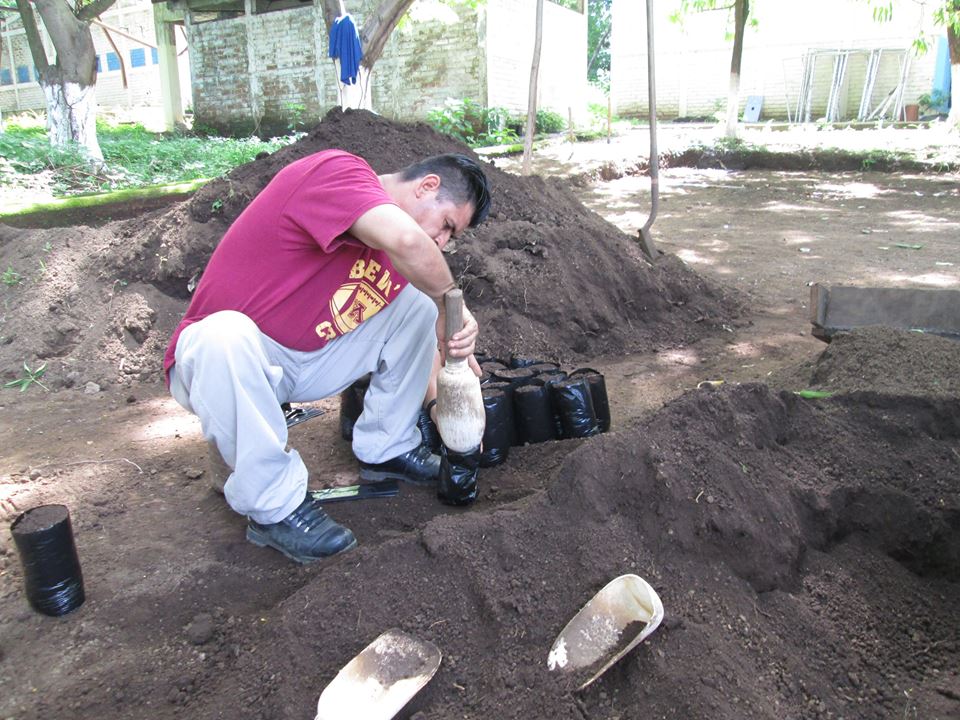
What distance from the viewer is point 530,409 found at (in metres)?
2.88

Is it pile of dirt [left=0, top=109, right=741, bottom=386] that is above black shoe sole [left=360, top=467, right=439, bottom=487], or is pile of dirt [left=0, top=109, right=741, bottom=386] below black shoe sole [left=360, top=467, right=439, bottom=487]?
above

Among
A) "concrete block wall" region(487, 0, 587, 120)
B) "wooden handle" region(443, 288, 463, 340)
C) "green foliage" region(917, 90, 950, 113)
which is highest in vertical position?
"concrete block wall" region(487, 0, 587, 120)

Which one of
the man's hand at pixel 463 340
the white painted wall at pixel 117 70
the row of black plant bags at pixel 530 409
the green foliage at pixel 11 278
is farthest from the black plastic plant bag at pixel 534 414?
the white painted wall at pixel 117 70

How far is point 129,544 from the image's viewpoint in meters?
2.35

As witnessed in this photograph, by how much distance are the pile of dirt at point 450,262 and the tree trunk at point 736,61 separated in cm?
919

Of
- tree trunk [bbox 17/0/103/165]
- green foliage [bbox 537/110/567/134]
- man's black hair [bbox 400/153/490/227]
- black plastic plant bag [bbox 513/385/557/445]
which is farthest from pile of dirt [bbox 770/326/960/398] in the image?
green foliage [bbox 537/110/567/134]

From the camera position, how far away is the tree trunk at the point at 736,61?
12.1 meters

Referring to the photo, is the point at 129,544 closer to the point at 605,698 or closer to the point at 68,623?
the point at 68,623

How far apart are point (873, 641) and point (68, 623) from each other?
208 centimetres

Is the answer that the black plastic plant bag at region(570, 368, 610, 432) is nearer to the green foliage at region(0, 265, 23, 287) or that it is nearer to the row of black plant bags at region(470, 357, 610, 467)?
the row of black plant bags at region(470, 357, 610, 467)

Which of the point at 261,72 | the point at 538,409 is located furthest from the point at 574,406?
the point at 261,72

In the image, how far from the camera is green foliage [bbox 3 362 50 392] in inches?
154

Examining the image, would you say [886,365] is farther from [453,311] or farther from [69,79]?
[69,79]

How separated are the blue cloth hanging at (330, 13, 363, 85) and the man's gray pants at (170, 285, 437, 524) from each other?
478 cm
